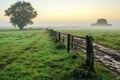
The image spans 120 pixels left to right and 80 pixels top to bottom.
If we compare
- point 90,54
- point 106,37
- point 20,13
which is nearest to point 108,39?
point 106,37

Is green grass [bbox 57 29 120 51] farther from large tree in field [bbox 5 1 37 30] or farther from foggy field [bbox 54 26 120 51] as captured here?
large tree in field [bbox 5 1 37 30]

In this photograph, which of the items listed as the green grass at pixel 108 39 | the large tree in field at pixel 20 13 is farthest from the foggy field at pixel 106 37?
the large tree in field at pixel 20 13

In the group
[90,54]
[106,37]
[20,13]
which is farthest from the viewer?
[20,13]

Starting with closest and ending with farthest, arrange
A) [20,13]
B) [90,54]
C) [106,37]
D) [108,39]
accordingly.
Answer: [90,54]
[108,39]
[106,37]
[20,13]

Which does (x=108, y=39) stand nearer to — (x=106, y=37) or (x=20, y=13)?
(x=106, y=37)

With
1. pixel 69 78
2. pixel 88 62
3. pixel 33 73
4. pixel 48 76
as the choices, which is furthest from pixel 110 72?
pixel 33 73

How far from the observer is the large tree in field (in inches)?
3863

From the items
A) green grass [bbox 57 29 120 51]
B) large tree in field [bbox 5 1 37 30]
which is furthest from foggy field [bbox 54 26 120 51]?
large tree in field [bbox 5 1 37 30]

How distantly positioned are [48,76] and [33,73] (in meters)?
0.97

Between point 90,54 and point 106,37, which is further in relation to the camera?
point 106,37

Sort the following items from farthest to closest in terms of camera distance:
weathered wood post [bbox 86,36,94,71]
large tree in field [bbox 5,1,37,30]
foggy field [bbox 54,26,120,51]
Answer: large tree in field [bbox 5,1,37,30]
foggy field [bbox 54,26,120,51]
weathered wood post [bbox 86,36,94,71]

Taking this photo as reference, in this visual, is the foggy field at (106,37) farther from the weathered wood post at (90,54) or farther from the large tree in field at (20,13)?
the large tree in field at (20,13)

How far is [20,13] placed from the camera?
98125mm

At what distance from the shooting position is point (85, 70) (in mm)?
8773
